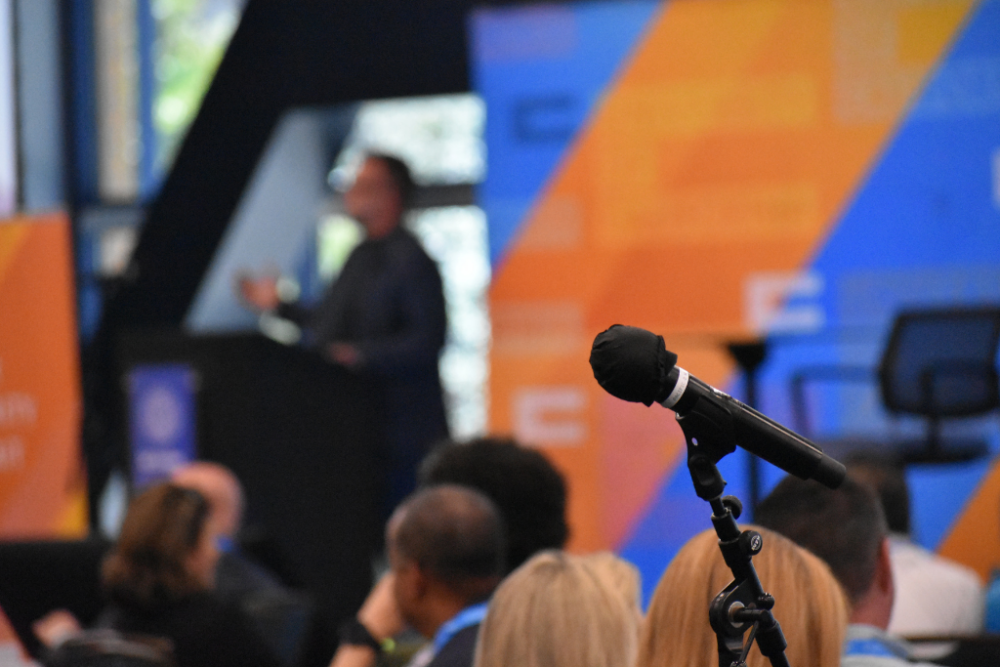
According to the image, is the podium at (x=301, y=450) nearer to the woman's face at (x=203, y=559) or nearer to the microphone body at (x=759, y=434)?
the woman's face at (x=203, y=559)

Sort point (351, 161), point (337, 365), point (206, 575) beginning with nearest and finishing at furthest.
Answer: point (206, 575), point (337, 365), point (351, 161)

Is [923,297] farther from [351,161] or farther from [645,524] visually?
[351,161]

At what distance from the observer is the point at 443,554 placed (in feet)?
7.58

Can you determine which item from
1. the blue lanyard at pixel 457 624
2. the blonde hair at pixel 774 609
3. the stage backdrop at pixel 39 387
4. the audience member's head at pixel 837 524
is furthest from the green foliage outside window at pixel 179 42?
the blonde hair at pixel 774 609

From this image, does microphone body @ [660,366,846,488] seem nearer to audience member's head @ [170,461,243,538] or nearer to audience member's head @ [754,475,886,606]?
audience member's head @ [754,475,886,606]

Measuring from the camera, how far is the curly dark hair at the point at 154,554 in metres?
2.82

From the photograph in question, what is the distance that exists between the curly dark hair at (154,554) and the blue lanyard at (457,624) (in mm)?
837

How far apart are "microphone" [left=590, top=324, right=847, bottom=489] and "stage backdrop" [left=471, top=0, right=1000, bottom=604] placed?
2.68 m

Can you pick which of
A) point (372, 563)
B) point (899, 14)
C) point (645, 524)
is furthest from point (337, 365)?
point (899, 14)

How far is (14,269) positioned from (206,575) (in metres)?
2.21

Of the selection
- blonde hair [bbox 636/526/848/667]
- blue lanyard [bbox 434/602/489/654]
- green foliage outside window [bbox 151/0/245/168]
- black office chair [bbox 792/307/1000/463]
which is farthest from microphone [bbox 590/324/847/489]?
green foliage outside window [bbox 151/0/245/168]

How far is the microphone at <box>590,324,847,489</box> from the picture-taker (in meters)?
1.17

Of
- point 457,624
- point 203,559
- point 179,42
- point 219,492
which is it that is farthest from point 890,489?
point 179,42

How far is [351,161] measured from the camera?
6367mm
